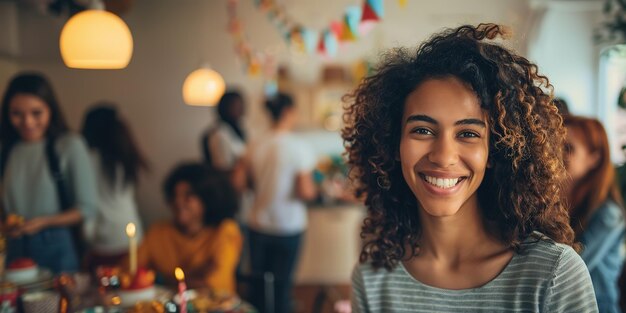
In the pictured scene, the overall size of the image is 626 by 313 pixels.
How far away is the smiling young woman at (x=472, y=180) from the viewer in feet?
4.04

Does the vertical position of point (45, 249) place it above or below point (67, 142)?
below

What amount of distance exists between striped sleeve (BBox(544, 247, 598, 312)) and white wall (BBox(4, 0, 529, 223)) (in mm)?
5138

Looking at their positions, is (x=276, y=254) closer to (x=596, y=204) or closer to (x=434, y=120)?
(x=596, y=204)

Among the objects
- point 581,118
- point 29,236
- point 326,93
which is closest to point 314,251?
point 326,93

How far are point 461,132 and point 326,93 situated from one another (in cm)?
507

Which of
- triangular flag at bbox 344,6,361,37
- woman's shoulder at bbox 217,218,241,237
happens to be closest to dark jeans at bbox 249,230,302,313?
woman's shoulder at bbox 217,218,241,237

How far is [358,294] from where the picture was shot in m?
1.44

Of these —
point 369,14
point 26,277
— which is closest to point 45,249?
point 26,277

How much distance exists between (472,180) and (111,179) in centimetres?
265

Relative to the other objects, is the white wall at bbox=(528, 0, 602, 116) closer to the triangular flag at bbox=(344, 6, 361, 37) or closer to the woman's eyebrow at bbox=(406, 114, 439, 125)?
the triangular flag at bbox=(344, 6, 361, 37)

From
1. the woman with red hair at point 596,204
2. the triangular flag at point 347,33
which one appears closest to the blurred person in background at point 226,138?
the triangular flag at point 347,33

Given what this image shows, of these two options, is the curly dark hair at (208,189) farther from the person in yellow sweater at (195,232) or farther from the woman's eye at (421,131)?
the woman's eye at (421,131)

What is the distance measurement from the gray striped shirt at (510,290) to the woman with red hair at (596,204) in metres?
1.03

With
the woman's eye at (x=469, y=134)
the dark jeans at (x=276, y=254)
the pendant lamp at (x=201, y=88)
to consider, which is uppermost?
the pendant lamp at (x=201, y=88)
